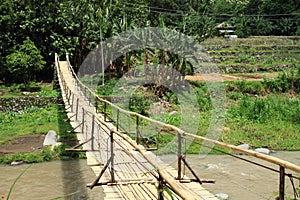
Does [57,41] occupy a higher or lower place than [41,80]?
higher

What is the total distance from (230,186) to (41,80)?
11.2 metres

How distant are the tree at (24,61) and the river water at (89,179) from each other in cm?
645

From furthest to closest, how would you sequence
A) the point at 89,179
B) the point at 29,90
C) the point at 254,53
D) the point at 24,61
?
the point at 254,53
the point at 29,90
the point at 24,61
the point at 89,179

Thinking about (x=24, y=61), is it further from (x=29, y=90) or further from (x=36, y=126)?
(x=36, y=126)

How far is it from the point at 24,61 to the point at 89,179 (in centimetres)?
784

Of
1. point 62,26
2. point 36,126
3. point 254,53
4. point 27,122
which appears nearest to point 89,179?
point 36,126

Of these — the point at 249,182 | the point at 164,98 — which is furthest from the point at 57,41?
the point at 249,182

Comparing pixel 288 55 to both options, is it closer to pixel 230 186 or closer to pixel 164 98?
pixel 164 98

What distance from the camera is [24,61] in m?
14.1

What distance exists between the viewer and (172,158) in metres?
9.02

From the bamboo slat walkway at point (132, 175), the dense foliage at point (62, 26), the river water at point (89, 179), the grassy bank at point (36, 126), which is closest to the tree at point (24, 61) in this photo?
the dense foliage at point (62, 26)

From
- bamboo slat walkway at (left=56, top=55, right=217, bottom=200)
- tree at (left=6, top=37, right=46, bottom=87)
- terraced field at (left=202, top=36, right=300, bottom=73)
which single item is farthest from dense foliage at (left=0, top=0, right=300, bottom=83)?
bamboo slat walkway at (left=56, top=55, right=217, bottom=200)

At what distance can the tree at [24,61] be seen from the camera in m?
14.0

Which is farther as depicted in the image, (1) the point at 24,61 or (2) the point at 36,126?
(1) the point at 24,61
